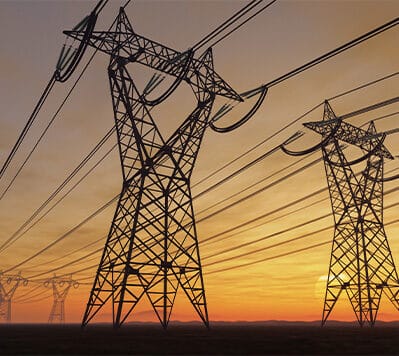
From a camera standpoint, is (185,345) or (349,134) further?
(349,134)

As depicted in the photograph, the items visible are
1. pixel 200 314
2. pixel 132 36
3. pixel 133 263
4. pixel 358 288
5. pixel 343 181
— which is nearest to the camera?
pixel 133 263

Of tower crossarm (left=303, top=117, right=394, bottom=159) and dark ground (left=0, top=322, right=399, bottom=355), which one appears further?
tower crossarm (left=303, top=117, right=394, bottom=159)

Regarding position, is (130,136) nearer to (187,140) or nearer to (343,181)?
(187,140)

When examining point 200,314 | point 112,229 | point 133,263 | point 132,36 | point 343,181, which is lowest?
point 200,314

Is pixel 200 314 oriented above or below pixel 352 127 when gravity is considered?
below

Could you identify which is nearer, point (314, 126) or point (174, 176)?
point (174, 176)

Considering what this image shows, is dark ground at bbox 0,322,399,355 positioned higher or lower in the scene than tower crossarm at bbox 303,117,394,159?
lower

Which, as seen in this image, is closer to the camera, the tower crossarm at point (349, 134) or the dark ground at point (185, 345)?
the dark ground at point (185, 345)

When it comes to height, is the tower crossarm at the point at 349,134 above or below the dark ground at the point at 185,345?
above

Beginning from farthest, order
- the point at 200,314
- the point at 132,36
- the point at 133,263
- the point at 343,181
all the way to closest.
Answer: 1. the point at 343,181
2. the point at 132,36
3. the point at 200,314
4. the point at 133,263

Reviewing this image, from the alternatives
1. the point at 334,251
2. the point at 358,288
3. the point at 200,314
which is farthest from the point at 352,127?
the point at 200,314
